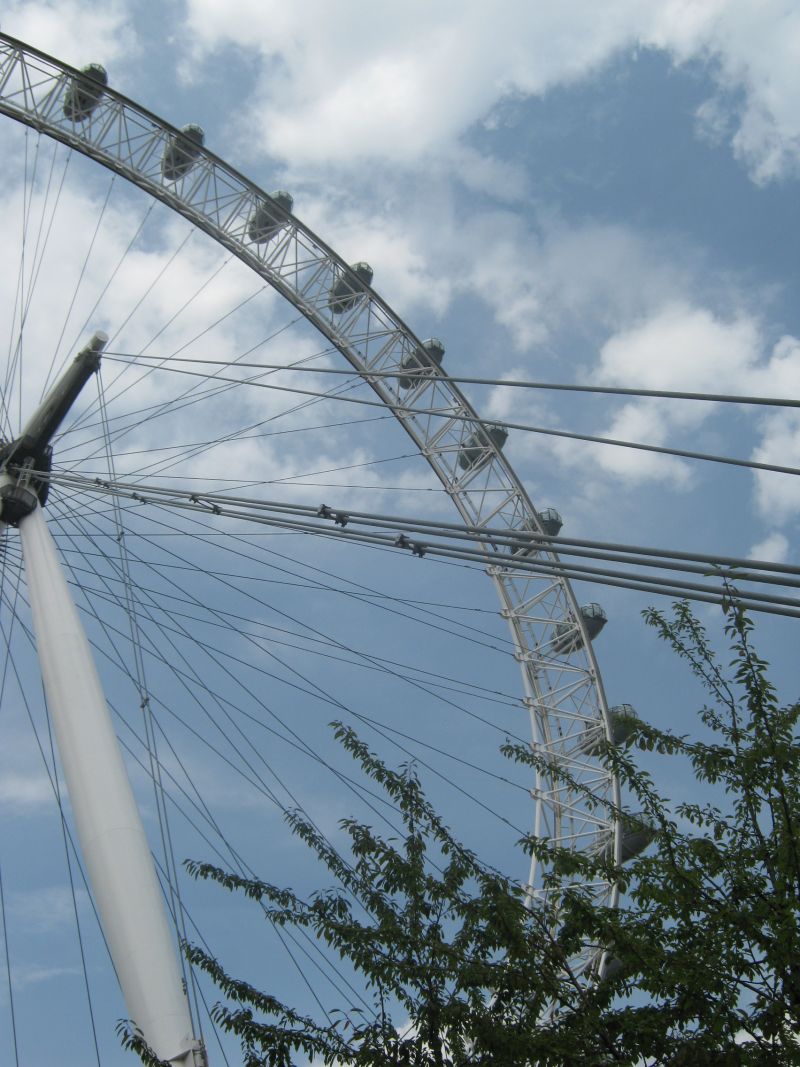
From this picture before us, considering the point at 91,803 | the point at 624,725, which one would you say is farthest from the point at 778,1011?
the point at 91,803

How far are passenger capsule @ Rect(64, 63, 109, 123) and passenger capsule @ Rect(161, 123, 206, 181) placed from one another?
1.61m

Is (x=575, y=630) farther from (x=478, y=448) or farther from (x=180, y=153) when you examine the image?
(x=180, y=153)

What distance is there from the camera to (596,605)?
27812 millimetres

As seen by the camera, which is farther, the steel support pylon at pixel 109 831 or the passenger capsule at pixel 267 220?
the passenger capsule at pixel 267 220

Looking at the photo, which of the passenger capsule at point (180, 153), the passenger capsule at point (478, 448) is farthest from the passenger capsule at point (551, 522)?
the passenger capsule at point (180, 153)

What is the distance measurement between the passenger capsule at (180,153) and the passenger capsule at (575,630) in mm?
12001

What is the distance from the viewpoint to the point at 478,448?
2812 cm

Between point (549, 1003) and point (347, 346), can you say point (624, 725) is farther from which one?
point (347, 346)

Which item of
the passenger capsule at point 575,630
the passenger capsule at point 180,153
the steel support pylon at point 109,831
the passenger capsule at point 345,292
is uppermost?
the passenger capsule at point 180,153

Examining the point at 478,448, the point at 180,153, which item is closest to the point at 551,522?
the point at 478,448

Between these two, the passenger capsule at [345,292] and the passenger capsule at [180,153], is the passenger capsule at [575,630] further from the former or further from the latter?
the passenger capsule at [180,153]

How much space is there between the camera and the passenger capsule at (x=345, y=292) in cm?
2723

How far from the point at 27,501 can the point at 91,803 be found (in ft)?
17.4

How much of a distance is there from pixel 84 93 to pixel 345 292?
6389 mm
